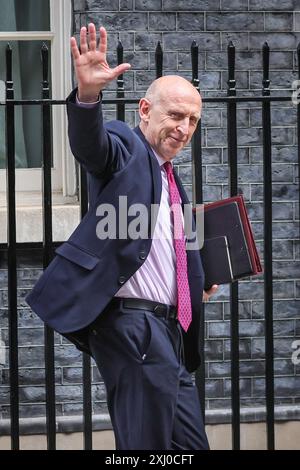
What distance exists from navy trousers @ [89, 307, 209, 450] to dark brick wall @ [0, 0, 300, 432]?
2.27 meters

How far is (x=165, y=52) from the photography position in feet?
20.4

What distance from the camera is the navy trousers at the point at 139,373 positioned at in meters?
3.87

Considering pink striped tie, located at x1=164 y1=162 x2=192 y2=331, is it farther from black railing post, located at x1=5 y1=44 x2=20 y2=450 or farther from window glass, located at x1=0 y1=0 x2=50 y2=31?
window glass, located at x1=0 y1=0 x2=50 y2=31

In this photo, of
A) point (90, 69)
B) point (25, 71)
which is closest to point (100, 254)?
point (90, 69)

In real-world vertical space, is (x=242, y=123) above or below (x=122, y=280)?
above

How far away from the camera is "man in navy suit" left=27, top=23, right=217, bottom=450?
387cm

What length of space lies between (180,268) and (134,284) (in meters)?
0.19

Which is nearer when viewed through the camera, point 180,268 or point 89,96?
point 89,96

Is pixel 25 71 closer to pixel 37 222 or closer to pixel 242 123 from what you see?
pixel 37 222

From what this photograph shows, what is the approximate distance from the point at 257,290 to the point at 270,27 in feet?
5.17

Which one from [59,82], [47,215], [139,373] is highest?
[59,82]

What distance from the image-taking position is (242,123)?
625cm

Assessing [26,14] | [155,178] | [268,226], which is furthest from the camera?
[26,14]

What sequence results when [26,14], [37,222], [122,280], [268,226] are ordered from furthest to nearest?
[26,14]
[37,222]
[268,226]
[122,280]
